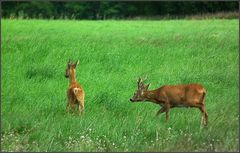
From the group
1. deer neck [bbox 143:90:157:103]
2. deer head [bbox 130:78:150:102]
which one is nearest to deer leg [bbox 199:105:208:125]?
deer neck [bbox 143:90:157:103]

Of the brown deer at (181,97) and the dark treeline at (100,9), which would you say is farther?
the dark treeline at (100,9)

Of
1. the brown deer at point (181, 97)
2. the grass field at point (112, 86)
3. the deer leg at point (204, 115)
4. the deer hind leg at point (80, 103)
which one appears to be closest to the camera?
the grass field at point (112, 86)

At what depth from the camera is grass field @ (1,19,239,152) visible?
6836 mm

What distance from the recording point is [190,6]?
26.5 metres

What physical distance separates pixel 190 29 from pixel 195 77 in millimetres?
7902

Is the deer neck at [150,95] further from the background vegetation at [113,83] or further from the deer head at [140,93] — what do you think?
the background vegetation at [113,83]

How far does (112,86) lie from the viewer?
9.60m

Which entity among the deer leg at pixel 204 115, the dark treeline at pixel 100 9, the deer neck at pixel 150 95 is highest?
the dark treeline at pixel 100 9

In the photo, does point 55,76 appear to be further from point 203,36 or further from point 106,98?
point 203,36

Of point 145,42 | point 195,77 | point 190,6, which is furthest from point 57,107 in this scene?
point 190,6

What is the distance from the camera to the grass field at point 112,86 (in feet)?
22.4

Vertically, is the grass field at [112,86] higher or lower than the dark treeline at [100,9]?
lower

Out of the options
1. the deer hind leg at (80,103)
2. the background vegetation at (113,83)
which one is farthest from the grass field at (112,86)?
the deer hind leg at (80,103)

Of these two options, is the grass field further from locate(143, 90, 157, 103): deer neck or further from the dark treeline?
the dark treeline
